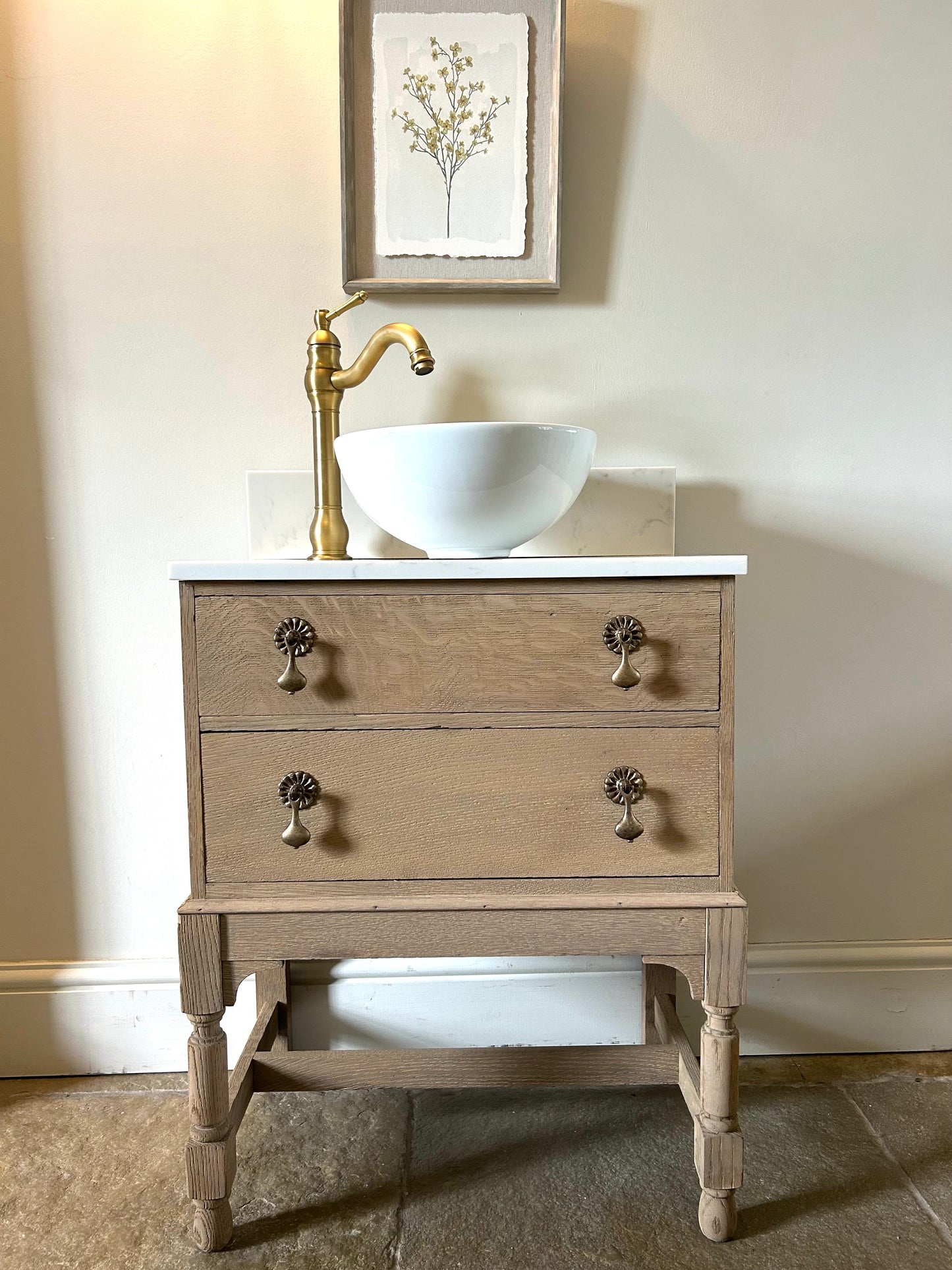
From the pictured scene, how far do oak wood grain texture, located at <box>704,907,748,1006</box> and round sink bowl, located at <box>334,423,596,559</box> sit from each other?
0.46 m

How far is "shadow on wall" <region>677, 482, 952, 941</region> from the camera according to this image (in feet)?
4.24

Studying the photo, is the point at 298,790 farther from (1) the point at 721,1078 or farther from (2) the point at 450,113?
(2) the point at 450,113

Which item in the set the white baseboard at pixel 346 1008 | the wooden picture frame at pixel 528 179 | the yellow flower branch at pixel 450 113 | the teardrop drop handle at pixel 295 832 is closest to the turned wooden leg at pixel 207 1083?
the teardrop drop handle at pixel 295 832

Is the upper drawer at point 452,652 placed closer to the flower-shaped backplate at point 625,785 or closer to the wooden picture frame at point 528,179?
the flower-shaped backplate at point 625,785

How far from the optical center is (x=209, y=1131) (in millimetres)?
923

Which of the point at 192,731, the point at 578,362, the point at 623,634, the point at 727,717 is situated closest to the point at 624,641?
the point at 623,634

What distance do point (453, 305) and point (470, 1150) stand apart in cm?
116

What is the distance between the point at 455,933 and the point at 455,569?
38cm

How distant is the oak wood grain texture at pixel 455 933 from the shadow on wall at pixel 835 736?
0.47 meters

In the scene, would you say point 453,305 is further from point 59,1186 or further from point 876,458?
point 59,1186

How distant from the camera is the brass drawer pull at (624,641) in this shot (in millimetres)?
855

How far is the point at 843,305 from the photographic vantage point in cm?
125

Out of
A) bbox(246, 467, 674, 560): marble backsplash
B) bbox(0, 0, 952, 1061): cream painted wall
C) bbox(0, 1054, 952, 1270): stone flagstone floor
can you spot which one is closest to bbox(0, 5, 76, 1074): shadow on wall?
bbox(0, 0, 952, 1061): cream painted wall

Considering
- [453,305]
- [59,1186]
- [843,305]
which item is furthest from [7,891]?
[843,305]
